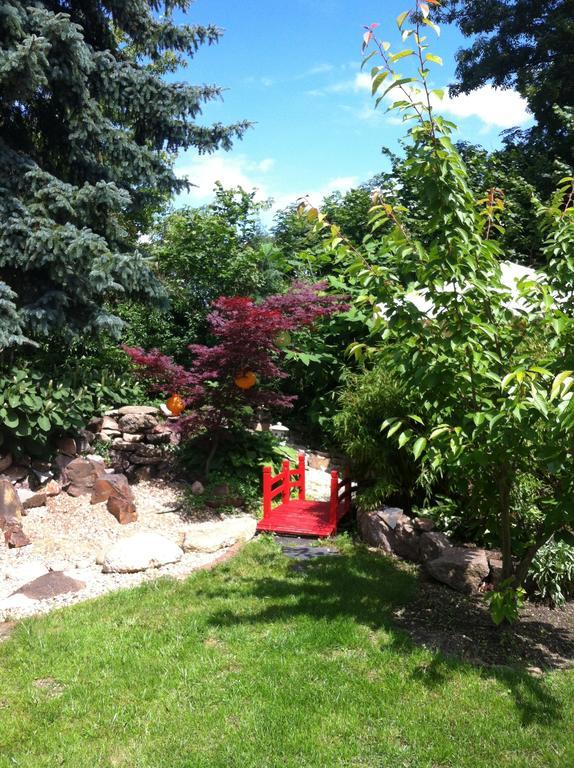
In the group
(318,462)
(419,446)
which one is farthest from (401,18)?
(318,462)

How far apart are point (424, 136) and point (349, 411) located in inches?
132

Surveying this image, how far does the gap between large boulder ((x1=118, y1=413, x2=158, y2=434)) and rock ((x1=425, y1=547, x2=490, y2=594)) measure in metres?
3.70

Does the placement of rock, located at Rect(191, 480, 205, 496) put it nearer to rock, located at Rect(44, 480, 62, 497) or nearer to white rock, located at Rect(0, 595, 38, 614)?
rock, located at Rect(44, 480, 62, 497)

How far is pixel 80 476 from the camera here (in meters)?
6.34

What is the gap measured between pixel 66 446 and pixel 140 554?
6.52 feet

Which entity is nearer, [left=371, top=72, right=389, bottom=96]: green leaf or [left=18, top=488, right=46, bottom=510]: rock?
[left=371, top=72, right=389, bottom=96]: green leaf

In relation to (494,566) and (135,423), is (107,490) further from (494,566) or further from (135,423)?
(494,566)

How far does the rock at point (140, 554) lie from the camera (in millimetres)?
4863

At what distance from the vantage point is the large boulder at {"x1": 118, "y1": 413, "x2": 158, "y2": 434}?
708 centimetres

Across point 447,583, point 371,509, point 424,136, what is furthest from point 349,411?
point 424,136

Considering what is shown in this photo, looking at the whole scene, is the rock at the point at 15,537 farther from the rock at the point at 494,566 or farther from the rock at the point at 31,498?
the rock at the point at 494,566

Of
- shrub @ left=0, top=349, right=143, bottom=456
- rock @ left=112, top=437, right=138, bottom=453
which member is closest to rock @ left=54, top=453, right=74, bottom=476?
shrub @ left=0, top=349, right=143, bottom=456

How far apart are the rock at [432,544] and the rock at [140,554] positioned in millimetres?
1998

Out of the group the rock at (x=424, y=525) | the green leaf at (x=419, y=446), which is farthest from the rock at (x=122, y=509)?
the green leaf at (x=419, y=446)
